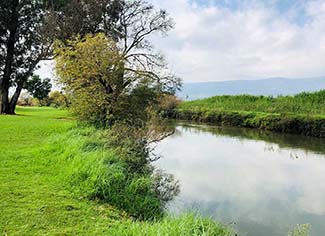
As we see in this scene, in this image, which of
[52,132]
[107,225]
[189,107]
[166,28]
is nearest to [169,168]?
[52,132]

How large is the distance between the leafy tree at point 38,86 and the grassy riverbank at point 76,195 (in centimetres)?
2033

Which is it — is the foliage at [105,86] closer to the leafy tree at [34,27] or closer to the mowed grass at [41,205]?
the mowed grass at [41,205]

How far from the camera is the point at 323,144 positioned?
18.6 metres

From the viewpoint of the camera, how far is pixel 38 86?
101ft

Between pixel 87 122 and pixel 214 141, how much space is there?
783cm

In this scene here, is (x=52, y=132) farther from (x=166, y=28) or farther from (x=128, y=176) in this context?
(x=166, y=28)

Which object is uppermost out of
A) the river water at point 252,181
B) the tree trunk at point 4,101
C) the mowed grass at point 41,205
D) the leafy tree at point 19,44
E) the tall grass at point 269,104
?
the leafy tree at point 19,44

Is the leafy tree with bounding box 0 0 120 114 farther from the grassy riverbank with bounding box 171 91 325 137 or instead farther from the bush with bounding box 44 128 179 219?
the bush with bounding box 44 128 179 219

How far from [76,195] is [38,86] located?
2610 centimetres

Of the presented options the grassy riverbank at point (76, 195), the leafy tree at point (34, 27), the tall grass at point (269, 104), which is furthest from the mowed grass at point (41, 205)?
the tall grass at point (269, 104)

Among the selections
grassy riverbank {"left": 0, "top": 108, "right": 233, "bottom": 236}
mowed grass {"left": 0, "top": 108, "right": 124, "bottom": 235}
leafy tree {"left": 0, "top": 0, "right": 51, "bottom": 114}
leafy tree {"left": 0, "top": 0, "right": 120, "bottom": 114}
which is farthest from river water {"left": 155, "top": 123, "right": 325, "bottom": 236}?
leafy tree {"left": 0, "top": 0, "right": 51, "bottom": 114}


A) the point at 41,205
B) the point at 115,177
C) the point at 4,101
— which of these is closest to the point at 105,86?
the point at 115,177

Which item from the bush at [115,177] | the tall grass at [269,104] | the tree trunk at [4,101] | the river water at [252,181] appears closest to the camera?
the bush at [115,177]

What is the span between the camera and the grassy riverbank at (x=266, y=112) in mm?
22578
